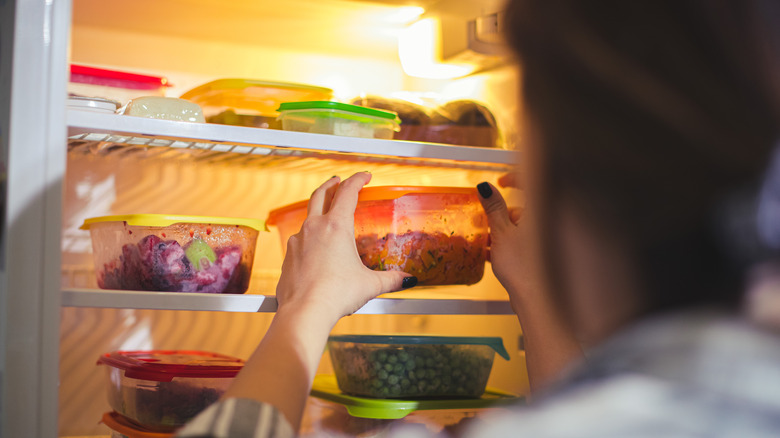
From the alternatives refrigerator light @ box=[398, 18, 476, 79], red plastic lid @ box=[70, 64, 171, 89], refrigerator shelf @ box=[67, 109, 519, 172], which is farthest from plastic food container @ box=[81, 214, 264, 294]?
refrigerator light @ box=[398, 18, 476, 79]

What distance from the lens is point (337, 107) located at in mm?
937

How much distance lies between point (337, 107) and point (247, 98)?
154mm

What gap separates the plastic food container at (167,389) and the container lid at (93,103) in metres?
0.37

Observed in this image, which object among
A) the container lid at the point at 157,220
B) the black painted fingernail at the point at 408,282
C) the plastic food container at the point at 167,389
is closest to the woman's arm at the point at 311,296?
the black painted fingernail at the point at 408,282

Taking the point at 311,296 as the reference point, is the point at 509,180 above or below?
above

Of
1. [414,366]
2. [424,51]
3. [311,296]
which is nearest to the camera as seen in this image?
[311,296]

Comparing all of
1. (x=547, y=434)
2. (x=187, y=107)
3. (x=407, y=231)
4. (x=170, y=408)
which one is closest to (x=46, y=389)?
(x=170, y=408)

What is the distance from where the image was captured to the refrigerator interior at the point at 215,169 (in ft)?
3.81

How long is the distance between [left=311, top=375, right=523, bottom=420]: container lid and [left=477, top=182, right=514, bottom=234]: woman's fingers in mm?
A: 279

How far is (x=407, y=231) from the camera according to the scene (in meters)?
0.98

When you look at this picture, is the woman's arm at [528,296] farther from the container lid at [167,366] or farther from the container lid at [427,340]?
the container lid at [167,366]

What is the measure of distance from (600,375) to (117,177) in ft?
3.49

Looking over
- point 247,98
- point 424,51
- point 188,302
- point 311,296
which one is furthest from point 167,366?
point 424,51

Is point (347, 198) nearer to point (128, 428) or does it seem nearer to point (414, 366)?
point (414, 366)
